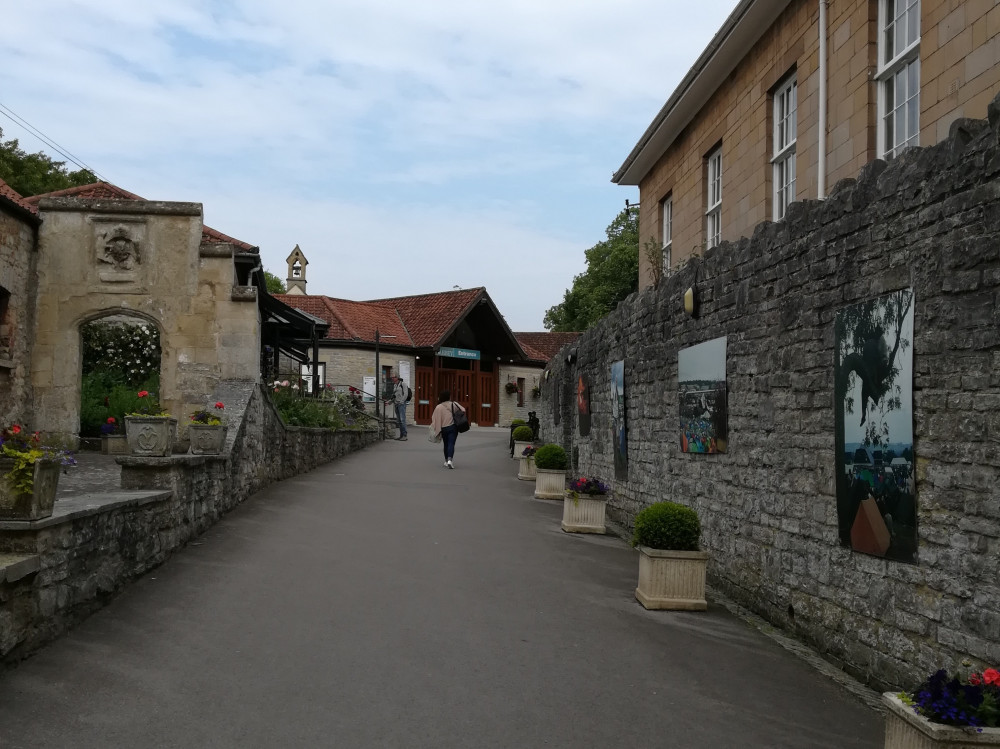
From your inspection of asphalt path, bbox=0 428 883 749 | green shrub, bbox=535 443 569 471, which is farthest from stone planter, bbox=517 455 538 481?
asphalt path, bbox=0 428 883 749

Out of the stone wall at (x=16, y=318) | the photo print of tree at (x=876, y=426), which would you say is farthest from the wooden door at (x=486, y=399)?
the photo print of tree at (x=876, y=426)

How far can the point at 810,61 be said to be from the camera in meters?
11.1

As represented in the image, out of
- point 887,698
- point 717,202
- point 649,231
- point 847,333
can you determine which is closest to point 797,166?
point 717,202

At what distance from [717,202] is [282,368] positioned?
21.9 metres

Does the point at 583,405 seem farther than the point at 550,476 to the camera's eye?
Yes

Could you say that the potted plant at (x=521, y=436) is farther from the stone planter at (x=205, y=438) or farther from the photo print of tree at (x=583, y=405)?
the stone planter at (x=205, y=438)

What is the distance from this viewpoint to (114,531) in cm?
684

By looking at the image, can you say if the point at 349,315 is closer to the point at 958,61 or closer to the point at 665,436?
the point at 665,436

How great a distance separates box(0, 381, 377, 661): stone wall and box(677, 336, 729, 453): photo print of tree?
500cm

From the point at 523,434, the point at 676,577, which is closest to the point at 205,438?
the point at 676,577

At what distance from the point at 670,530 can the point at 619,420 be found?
501cm

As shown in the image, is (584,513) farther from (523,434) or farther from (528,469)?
(523,434)

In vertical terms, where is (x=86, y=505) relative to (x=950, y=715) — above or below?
above

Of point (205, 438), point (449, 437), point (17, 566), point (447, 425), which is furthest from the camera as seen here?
point (449, 437)
